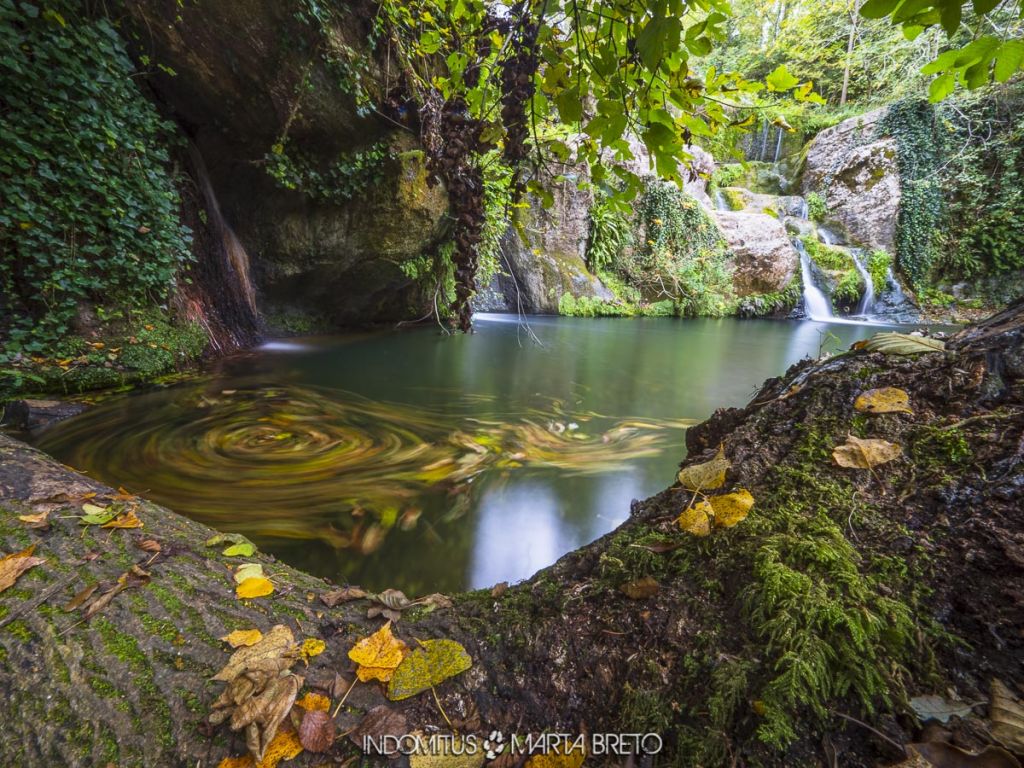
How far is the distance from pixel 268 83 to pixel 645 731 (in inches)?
234

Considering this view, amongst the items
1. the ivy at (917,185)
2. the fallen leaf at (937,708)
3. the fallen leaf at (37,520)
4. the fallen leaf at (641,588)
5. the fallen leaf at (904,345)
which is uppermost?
the ivy at (917,185)

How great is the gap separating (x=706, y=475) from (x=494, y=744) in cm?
74

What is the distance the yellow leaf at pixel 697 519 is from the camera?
0.93 meters

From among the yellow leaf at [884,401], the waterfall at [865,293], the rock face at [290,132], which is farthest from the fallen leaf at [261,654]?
the waterfall at [865,293]

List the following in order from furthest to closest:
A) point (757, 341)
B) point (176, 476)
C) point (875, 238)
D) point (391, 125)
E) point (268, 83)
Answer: point (875, 238), point (757, 341), point (391, 125), point (268, 83), point (176, 476)

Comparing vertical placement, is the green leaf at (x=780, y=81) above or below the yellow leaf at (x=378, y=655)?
above

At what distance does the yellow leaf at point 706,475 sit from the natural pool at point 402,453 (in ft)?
3.35

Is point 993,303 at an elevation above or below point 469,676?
above

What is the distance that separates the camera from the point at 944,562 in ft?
2.35

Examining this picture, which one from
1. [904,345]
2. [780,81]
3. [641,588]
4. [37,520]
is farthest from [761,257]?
[37,520]

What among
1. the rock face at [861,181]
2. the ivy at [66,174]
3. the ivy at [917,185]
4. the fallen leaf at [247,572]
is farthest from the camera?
the rock face at [861,181]

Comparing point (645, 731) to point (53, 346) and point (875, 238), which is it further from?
point (875, 238)

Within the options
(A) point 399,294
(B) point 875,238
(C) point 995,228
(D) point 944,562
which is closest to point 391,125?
(A) point 399,294

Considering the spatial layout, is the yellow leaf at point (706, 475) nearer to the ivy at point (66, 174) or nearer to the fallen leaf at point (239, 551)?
the fallen leaf at point (239, 551)
